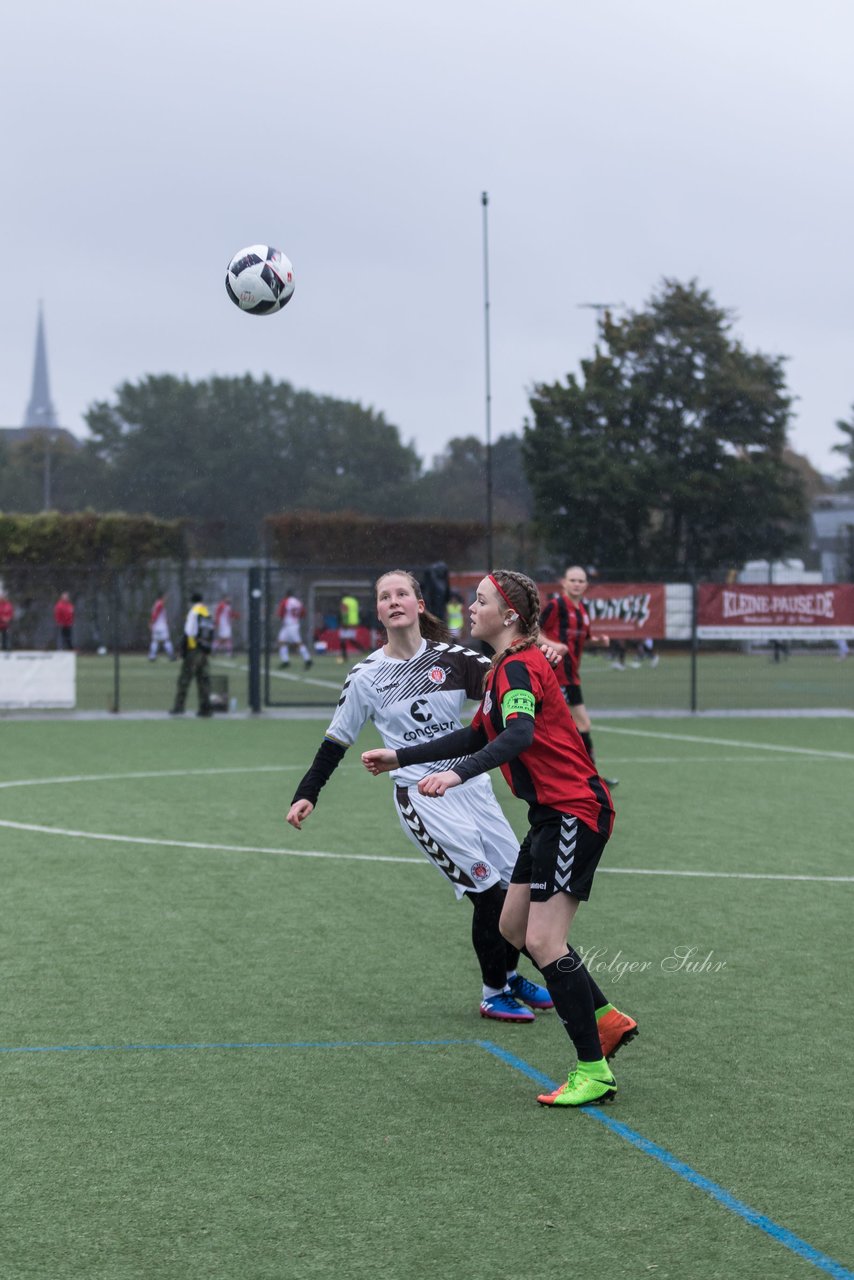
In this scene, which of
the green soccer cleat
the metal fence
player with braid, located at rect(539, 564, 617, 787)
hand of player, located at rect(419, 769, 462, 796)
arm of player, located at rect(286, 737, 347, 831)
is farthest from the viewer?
the metal fence

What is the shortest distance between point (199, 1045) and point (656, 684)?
2864 cm

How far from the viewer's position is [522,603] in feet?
19.3

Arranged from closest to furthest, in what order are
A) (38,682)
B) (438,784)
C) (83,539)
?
1. (438,784)
2. (38,682)
3. (83,539)

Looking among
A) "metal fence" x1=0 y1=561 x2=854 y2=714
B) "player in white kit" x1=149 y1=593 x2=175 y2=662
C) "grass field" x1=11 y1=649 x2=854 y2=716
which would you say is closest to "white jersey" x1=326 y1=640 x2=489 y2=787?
"metal fence" x1=0 y1=561 x2=854 y2=714

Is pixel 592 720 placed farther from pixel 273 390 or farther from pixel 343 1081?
pixel 273 390

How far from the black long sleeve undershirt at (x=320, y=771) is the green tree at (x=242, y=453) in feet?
303

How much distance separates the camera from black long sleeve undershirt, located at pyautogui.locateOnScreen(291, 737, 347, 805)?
6637mm

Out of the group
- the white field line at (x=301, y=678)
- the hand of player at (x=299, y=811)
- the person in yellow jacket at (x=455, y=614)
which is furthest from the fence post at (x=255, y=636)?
the hand of player at (x=299, y=811)

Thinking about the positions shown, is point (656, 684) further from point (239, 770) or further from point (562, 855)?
point (562, 855)

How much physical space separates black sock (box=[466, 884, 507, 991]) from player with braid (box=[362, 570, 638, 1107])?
3.23 feet

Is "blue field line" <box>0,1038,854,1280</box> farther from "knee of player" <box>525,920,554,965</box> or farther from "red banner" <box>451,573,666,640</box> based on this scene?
"red banner" <box>451,573,666,640</box>

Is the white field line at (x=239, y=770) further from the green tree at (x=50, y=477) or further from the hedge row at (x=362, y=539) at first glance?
the green tree at (x=50, y=477)

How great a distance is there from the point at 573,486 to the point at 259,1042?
52637 millimetres

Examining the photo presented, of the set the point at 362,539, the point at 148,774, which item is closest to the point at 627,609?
the point at 148,774
